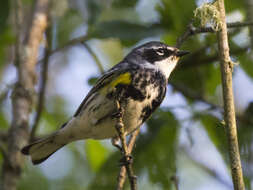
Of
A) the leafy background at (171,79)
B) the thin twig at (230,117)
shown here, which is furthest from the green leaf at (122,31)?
the thin twig at (230,117)

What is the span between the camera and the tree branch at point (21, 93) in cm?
→ 371

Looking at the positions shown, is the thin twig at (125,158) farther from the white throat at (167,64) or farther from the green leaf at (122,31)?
the green leaf at (122,31)

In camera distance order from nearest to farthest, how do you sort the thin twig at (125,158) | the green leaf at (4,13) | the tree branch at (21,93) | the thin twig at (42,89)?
the thin twig at (125,158) < the tree branch at (21,93) < the thin twig at (42,89) < the green leaf at (4,13)

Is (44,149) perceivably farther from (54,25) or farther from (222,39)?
(222,39)

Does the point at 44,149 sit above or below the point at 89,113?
below

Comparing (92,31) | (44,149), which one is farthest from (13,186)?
(92,31)

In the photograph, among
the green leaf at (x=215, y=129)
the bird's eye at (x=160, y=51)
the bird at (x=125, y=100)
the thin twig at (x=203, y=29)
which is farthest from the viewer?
the bird's eye at (x=160, y=51)

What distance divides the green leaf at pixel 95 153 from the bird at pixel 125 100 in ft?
1.76

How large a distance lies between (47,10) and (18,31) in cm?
87

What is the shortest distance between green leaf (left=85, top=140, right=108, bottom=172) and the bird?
0.54 m

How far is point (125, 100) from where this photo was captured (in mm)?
3436

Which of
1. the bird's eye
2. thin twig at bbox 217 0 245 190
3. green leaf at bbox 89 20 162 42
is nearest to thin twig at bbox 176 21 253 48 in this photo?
thin twig at bbox 217 0 245 190

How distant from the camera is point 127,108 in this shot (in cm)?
354

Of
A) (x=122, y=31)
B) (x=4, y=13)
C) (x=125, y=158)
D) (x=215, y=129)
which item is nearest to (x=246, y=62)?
(x=215, y=129)
